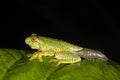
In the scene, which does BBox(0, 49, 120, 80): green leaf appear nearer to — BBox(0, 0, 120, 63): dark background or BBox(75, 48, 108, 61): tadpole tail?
BBox(75, 48, 108, 61): tadpole tail

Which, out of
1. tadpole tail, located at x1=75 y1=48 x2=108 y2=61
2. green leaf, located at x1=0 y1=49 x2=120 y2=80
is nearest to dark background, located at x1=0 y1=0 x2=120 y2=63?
tadpole tail, located at x1=75 y1=48 x2=108 y2=61

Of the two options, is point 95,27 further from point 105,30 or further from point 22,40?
point 22,40

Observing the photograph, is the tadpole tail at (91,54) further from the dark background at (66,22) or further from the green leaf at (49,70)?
the dark background at (66,22)

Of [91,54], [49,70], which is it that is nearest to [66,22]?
[91,54]

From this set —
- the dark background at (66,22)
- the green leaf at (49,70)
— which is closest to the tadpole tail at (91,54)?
the green leaf at (49,70)

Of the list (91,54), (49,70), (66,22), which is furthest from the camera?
(66,22)

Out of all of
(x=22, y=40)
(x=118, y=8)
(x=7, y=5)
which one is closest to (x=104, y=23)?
(x=118, y=8)

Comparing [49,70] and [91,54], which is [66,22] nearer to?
[91,54]
